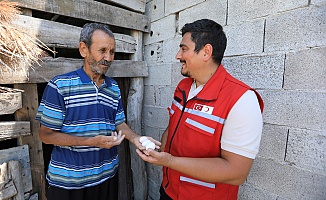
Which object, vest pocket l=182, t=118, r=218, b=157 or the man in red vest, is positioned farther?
vest pocket l=182, t=118, r=218, b=157

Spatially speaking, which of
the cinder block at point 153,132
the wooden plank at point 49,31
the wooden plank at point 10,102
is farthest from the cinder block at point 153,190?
the wooden plank at point 49,31

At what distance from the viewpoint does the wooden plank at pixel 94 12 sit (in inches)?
77.7

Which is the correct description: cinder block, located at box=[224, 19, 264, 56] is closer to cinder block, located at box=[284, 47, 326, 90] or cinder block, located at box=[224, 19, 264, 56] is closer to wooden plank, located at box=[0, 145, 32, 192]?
cinder block, located at box=[284, 47, 326, 90]

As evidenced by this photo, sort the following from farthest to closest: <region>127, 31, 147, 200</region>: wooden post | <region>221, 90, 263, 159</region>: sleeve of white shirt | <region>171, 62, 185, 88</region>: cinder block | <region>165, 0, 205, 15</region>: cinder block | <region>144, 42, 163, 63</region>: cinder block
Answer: <region>127, 31, 147, 200</region>: wooden post < <region>144, 42, 163, 63</region>: cinder block < <region>171, 62, 185, 88</region>: cinder block < <region>165, 0, 205, 15</region>: cinder block < <region>221, 90, 263, 159</region>: sleeve of white shirt

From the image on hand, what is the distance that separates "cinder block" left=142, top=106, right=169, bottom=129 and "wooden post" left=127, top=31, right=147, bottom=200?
126 millimetres

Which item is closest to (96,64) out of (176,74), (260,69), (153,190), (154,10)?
(176,74)

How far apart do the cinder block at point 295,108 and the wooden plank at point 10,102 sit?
2.10 meters

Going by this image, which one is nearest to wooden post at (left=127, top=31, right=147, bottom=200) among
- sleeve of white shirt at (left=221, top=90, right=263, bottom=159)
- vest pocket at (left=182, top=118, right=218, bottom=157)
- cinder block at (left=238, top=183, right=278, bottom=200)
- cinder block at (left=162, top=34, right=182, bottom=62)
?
cinder block at (left=162, top=34, right=182, bottom=62)

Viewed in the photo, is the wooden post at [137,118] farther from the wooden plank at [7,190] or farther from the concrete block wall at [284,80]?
the wooden plank at [7,190]

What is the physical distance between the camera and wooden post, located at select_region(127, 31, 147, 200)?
9.42 ft

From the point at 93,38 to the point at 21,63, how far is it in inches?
27.5

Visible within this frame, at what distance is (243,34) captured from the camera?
5.86 feet

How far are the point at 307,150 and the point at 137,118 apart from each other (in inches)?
78.5

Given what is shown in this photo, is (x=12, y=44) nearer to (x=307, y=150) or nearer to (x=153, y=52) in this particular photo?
(x=153, y=52)
